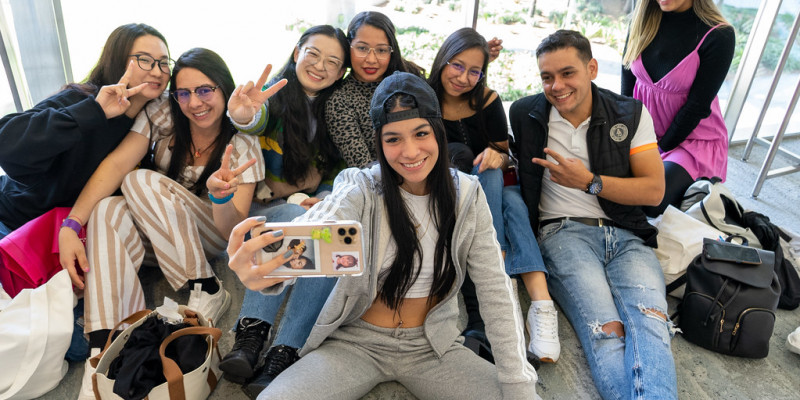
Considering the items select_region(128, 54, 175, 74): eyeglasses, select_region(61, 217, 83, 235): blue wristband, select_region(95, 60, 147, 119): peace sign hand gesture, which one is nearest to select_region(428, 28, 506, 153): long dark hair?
select_region(128, 54, 175, 74): eyeglasses

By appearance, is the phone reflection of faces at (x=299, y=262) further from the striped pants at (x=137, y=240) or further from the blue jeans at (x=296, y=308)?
the striped pants at (x=137, y=240)

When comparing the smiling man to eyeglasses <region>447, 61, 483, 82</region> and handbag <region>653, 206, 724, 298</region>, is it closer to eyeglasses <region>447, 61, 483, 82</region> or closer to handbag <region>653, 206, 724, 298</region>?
handbag <region>653, 206, 724, 298</region>

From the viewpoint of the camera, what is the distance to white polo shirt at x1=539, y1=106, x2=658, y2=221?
6.73ft

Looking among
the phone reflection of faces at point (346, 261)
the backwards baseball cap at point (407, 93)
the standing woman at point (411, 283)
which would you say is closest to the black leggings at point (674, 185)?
the standing woman at point (411, 283)

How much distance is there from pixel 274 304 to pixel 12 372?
2.57 feet

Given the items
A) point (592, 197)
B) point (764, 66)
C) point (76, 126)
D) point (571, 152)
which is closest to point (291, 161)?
point (76, 126)

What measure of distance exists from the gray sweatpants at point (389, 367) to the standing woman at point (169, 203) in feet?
1.99

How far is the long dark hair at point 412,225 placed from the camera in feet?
4.80

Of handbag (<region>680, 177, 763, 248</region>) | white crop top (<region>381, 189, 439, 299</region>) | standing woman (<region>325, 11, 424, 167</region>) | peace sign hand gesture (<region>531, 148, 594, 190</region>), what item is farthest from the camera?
handbag (<region>680, 177, 763, 248</region>)

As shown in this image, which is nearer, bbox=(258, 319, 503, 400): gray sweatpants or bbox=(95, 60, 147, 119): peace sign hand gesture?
bbox=(258, 319, 503, 400): gray sweatpants

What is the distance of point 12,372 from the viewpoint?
1.53m

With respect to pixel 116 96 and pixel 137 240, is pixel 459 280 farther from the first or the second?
pixel 116 96

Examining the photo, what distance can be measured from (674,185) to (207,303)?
7.34ft

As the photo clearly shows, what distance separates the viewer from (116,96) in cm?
181
